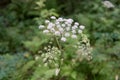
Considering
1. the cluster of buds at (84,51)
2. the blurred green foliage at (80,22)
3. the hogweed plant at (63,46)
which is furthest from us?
the blurred green foliage at (80,22)

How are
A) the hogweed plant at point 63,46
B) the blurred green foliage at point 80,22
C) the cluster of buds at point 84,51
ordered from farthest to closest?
the blurred green foliage at point 80,22
the cluster of buds at point 84,51
the hogweed plant at point 63,46

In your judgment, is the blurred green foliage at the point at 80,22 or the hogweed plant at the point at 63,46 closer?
the hogweed plant at the point at 63,46

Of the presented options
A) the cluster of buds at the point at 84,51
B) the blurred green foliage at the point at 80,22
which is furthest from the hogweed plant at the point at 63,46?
the blurred green foliage at the point at 80,22

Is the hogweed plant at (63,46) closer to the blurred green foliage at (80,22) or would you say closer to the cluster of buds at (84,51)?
the cluster of buds at (84,51)

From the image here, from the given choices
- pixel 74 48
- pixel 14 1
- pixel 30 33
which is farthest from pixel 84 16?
pixel 14 1

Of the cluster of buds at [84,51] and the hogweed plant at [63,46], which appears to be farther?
the cluster of buds at [84,51]

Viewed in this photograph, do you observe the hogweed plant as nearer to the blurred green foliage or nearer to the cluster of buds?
the cluster of buds
